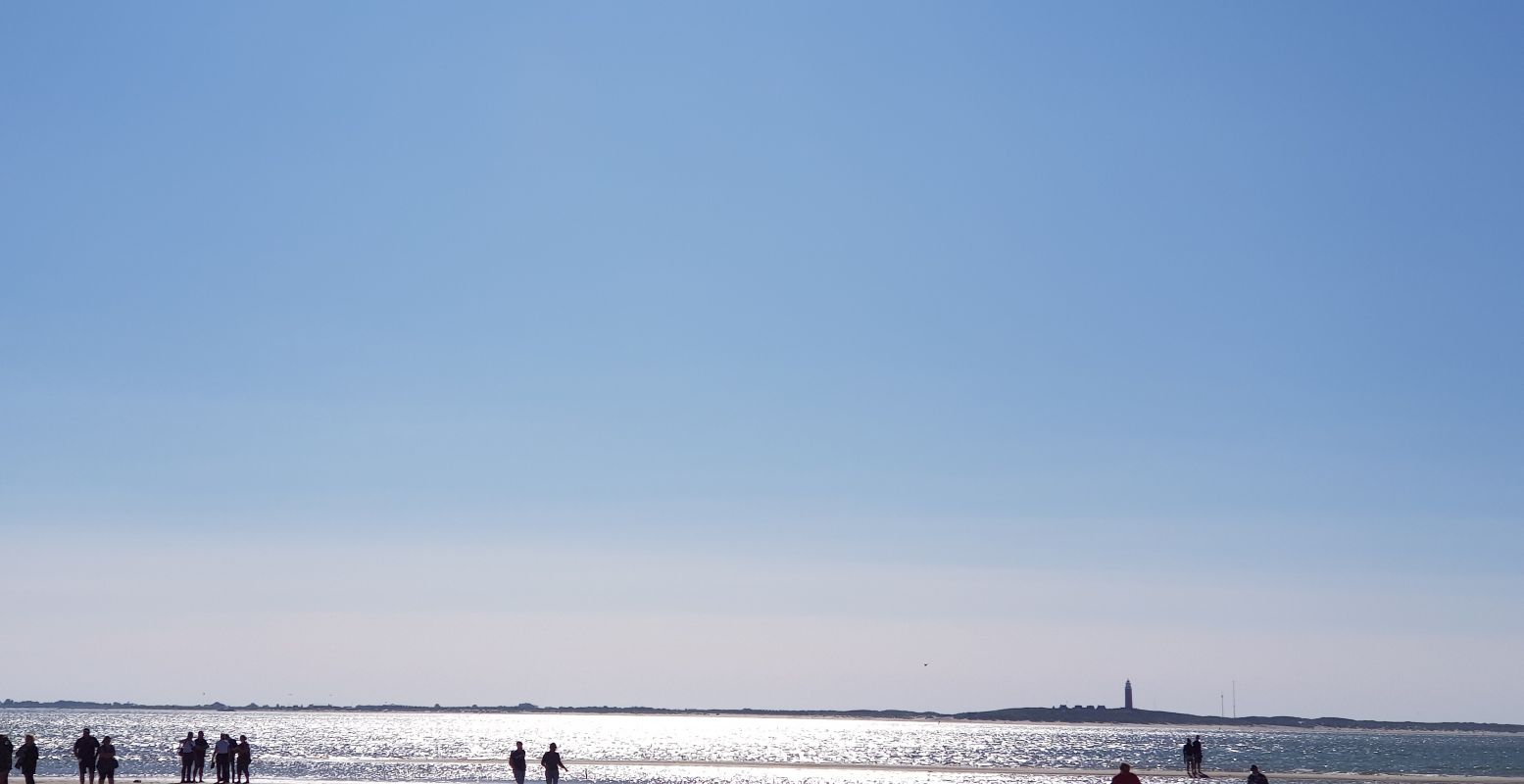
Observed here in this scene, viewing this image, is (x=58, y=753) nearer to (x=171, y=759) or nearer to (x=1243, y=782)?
(x=171, y=759)

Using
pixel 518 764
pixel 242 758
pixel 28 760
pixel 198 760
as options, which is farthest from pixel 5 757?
pixel 518 764

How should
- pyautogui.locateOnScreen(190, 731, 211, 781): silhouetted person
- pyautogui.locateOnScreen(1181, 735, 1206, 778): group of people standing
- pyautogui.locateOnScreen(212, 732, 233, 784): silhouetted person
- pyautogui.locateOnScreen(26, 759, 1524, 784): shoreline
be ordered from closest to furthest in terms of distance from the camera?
pyautogui.locateOnScreen(212, 732, 233, 784): silhouetted person
pyautogui.locateOnScreen(190, 731, 211, 781): silhouetted person
pyautogui.locateOnScreen(26, 759, 1524, 784): shoreline
pyautogui.locateOnScreen(1181, 735, 1206, 778): group of people standing

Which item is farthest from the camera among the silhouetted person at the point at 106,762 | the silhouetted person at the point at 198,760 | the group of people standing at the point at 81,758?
the silhouetted person at the point at 198,760

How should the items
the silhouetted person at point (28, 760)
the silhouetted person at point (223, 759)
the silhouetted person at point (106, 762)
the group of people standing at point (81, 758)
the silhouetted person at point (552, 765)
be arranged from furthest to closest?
the silhouetted person at point (552, 765), the silhouetted person at point (223, 759), the silhouetted person at point (106, 762), the silhouetted person at point (28, 760), the group of people standing at point (81, 758)

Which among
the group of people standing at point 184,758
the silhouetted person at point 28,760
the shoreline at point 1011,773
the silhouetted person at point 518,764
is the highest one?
the silhouetted person at point 28,760

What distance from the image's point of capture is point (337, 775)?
180 ft

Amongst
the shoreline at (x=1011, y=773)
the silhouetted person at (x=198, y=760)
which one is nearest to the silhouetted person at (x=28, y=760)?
the silhouetted person at (x=198, y=760)

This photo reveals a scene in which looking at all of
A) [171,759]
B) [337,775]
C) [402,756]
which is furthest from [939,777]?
[171,759]

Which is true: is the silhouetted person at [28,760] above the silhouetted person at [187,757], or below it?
above

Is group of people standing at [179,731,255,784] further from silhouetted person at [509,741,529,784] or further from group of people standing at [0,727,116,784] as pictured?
silhouetted person at [509,741,529,784]

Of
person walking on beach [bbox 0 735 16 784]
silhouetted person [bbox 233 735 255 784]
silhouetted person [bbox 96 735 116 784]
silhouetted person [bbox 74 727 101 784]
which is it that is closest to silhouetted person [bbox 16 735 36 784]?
person walking on beach [bbox 0 735 16 784]

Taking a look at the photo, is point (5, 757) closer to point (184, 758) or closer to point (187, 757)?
point (184, 758)

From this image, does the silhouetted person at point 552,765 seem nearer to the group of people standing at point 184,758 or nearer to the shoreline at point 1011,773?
the group of people standing at point 184,758

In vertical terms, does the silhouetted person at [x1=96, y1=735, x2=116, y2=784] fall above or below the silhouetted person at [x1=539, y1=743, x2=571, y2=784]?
above
